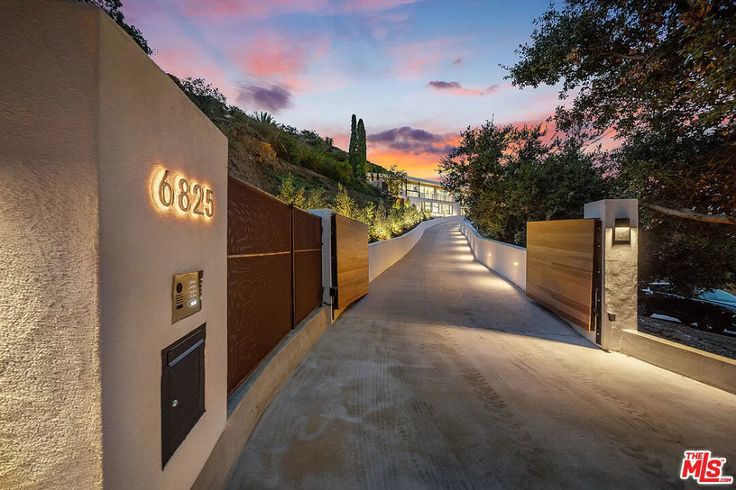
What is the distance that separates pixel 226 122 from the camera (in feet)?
56.9

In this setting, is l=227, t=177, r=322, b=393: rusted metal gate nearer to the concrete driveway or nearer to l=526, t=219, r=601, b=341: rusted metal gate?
the concrete driveway

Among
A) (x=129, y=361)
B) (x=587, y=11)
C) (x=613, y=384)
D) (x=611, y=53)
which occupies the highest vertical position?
(x=587, y=11)

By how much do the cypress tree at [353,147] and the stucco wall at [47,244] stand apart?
3375 cm

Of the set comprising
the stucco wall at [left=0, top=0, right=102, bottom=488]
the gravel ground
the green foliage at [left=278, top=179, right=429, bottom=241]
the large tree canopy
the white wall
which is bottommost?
the gravel ground

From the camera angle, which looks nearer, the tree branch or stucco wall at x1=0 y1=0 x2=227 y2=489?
stucco wall at x1=0 y1=0 x2=227 y2=489

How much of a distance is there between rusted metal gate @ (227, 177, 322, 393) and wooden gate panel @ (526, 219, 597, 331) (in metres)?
5.16

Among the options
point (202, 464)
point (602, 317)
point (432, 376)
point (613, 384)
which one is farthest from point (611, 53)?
point (202, 464)

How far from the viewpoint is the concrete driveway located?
8.02 ft

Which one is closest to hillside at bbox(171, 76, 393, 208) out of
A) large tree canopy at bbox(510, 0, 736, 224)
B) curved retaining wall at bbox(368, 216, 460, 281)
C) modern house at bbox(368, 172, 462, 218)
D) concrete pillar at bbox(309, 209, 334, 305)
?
curved retaining wall at bbox(368, 216, 460, 281)

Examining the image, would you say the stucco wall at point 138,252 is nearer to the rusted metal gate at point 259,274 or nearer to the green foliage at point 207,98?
the rusted metal gate at point 259,274

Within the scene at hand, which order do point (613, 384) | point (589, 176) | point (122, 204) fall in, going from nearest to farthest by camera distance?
point (122, 204), point (613, 384), point (589, 176)

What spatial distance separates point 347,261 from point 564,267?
4862 mm

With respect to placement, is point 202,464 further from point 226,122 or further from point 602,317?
point 226,122

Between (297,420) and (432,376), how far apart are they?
190 centimetres
